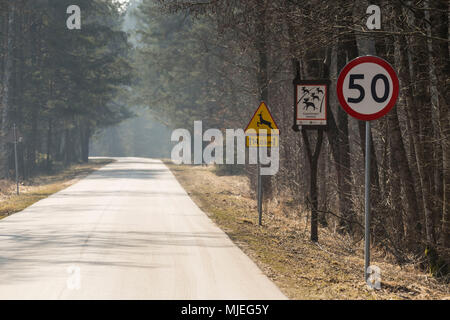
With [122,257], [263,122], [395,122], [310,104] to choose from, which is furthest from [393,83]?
[263,122]

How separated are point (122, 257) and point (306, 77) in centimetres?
732

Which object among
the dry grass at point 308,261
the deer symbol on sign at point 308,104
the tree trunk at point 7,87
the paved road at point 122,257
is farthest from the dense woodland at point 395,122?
the tree trunk at point 7,87

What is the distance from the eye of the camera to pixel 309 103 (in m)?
12.7

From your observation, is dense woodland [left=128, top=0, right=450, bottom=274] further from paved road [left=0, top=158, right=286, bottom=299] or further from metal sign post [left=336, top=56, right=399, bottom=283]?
paved road [left=0, top=158, right=286, bottom=299]

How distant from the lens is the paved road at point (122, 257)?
25.8 feet

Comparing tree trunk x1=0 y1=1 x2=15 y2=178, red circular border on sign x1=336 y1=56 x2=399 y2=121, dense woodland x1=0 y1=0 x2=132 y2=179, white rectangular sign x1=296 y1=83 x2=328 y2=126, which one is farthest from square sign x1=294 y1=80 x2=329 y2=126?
tree trunk x1=0 y1=1 x2=15 y2=178

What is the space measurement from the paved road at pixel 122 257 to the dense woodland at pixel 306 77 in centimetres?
286

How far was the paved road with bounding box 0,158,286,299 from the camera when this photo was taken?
25.8 feet

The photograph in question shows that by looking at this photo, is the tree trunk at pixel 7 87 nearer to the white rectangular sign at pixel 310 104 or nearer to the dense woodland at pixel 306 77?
the dense woodland at pixel 306 77

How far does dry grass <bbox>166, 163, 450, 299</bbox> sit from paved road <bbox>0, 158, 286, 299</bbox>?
1.31 feet

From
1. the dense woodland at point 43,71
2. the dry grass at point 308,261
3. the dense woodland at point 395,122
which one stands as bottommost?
the dry grass at point 308,261

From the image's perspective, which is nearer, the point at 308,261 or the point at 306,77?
the point at 308,261

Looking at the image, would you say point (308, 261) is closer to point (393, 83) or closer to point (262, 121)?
point (393, 83)
